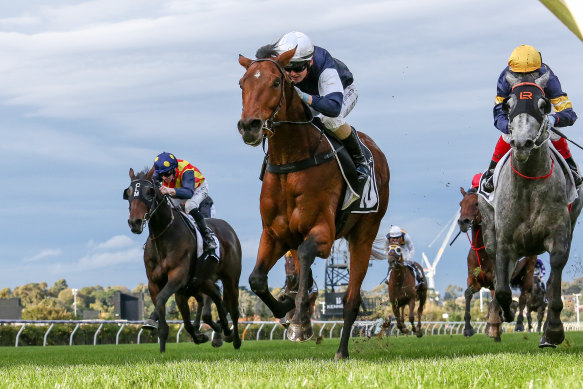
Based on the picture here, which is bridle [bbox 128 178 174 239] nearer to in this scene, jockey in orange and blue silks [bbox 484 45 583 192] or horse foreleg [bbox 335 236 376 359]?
horse foreleg [bbox 335 236 376 359]

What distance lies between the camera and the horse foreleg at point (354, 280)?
26.4 feet

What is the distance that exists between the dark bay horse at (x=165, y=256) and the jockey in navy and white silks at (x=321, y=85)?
13.0ft

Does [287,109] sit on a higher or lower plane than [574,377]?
higher

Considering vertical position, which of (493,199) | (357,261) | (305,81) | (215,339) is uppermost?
(305,81)

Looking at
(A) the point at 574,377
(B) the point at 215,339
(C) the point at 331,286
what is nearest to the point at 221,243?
(B) the point at 215,339

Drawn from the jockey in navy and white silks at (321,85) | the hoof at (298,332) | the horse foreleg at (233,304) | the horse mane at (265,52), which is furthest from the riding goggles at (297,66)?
the horse foreleg at (233,304)

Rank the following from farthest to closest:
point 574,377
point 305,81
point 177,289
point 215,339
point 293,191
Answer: point 215,339
point 177,289
point 305,81
point 293,191
point 574,377

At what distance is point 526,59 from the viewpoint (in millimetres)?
8070

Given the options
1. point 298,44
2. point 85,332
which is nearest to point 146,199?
point 298,44

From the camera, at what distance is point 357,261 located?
27.1 feet

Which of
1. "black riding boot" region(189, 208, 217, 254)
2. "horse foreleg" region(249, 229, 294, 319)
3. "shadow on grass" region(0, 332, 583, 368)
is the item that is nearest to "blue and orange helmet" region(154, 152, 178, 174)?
"black riding boot" region(189, 208, 217, 254)

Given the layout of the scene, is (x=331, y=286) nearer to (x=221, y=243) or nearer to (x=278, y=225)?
(x=221, y=243)

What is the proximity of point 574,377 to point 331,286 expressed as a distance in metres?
49.9

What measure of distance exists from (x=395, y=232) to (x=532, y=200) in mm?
11377
